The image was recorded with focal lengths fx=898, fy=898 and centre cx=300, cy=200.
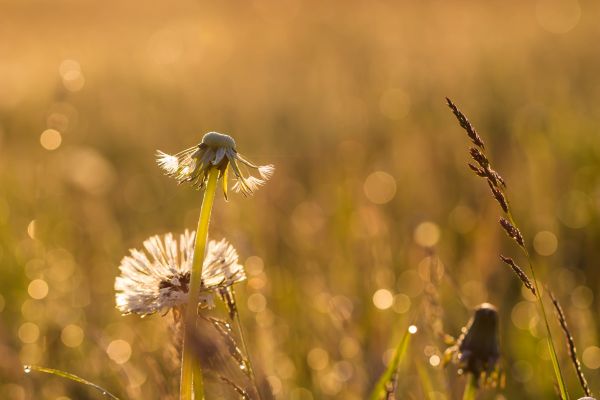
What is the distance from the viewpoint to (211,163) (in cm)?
112

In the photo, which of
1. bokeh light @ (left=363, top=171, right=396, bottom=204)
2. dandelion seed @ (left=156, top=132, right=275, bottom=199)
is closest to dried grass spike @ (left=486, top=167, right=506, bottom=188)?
dandelion seed @ (left=156, top=132, right=275, bottom=199)

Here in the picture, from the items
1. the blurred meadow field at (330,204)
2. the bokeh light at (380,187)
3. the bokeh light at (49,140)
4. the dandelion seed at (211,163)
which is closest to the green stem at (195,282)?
the dandelion seed at (211,163)

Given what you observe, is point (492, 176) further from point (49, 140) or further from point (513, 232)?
point (49, 140)

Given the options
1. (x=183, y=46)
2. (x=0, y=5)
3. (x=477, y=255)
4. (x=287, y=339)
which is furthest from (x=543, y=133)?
(x=0, y=5)

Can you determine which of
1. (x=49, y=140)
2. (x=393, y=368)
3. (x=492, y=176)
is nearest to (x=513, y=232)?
(x=492, y=176)

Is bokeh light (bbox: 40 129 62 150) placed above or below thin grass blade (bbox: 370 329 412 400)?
above

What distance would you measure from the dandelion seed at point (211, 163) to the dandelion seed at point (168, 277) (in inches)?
4.1

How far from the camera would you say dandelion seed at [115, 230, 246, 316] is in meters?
1.17

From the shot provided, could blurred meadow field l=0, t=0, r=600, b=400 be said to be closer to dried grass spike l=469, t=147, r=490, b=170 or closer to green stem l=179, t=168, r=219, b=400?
green stem l=179, t=168, r=219, b=400

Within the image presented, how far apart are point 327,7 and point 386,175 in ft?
27.3

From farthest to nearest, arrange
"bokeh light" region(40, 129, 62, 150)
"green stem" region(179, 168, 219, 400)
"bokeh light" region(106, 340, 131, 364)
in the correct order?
"bokeh light" region(40, 129, 62, 150), "bokeh light" region(106, 340, 131, 364), "green stem" region(179, 168, 219, 400)

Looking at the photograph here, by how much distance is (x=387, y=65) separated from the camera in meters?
6.89

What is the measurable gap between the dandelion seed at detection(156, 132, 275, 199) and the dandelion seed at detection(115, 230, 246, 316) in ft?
0.34

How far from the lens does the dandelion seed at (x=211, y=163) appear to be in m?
1.10
